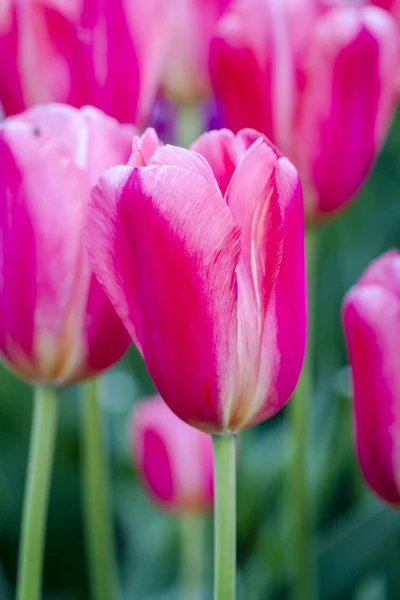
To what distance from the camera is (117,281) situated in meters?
0.32

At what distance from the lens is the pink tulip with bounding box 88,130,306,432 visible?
12.0 inches

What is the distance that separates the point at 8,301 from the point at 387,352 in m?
0.14

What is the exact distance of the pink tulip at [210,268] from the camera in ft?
1.00

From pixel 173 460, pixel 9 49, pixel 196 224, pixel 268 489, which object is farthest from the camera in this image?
pixel 268 489

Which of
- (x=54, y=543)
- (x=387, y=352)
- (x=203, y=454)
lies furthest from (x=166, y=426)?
(x=387, y=352)

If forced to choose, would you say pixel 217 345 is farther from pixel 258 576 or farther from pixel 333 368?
→ pixel 333 368

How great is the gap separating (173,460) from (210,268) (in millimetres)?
361

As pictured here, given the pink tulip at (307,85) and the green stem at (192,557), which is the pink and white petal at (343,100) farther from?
the green stem at (192,557)

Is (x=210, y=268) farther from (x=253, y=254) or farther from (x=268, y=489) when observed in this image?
(x=268, y=489)

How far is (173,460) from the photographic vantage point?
650mm

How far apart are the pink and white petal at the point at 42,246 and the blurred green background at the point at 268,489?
11.2 inches

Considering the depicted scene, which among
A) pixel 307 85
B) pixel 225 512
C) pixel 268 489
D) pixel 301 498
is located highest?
pixel 307 85

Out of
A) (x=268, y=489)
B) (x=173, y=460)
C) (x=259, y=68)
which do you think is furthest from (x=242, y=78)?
(x=268, y=489)

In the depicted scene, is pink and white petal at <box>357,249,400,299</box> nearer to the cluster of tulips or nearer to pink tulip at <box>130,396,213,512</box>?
the cluster of tulips
